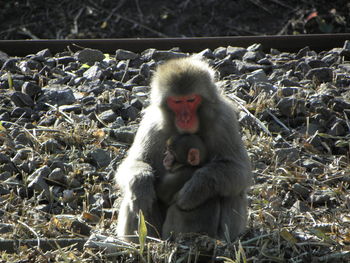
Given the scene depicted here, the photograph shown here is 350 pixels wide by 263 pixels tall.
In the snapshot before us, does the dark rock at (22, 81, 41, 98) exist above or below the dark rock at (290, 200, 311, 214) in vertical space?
above

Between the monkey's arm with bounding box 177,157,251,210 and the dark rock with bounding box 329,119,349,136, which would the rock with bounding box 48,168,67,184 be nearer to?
the monkey's arm with bounding box 177,157,251,210

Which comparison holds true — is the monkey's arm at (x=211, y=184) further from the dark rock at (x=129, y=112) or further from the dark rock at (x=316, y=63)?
the dark rock at (x=316, y=63)

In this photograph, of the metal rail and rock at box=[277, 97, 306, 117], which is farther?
the metal rail

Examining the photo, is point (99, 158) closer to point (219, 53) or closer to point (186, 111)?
point (186, 111)

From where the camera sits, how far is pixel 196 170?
527 centimetres

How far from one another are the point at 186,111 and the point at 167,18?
7.86m

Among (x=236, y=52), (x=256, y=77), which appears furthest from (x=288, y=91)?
(x=236, y=52)

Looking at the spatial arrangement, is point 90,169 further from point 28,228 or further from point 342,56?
point 342,56

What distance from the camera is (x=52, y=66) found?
8672 mm

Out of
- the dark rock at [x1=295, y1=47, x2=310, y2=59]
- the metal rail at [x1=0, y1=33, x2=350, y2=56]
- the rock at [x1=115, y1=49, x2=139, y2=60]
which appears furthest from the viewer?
the metal rail at [x1=0, y1=33, x2=350, y2=56]

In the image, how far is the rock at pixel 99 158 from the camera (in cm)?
659

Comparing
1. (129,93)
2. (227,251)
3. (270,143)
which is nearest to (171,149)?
(227,251)

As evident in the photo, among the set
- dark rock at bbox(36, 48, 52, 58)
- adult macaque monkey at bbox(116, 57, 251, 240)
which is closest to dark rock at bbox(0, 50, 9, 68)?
dark rock at bbox(36, 48, 52, 58)

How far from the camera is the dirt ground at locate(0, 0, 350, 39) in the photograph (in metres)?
12.5
